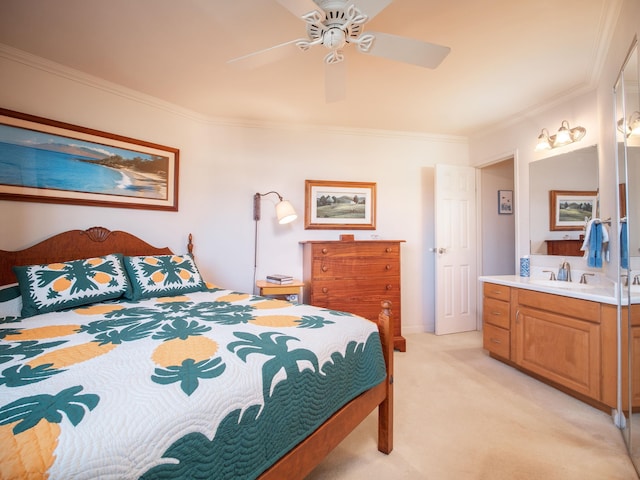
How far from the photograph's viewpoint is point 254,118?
3.41 meters

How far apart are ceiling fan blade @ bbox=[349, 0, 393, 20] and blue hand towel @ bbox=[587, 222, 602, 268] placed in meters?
2.42

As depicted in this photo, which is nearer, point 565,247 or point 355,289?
point 565,247

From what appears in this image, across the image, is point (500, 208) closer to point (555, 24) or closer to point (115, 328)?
point (555, 24)

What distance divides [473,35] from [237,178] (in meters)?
2.51

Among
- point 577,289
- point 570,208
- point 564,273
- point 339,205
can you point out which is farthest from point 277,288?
point 570,208

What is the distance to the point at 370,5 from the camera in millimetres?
1386

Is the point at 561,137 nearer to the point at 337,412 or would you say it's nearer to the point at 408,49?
the point at 408,49

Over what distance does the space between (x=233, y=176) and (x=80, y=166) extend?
137 centimetres

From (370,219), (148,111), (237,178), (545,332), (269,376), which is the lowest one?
(545,332)

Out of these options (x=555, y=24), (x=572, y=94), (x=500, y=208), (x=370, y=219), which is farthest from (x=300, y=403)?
(x=500, y=208)

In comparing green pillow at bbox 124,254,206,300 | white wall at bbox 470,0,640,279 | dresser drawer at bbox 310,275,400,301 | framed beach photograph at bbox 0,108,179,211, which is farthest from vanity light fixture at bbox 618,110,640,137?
framed beach photograph at bbox 0,108,179,211

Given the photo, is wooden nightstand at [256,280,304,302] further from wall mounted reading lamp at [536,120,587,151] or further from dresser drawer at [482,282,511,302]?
wall mounted reading lamp at [536,120,587,151]

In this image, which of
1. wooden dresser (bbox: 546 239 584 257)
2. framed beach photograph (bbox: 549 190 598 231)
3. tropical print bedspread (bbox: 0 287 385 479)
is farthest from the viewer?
wooden dresser (bbox: 546 239 584 257)

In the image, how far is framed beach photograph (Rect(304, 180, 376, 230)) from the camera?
3598 mm
